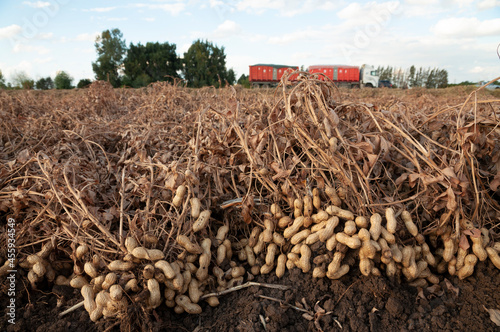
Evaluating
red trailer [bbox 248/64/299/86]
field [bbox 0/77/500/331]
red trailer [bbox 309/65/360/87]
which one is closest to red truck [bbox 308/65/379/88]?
red trailer [bbox 309/65/360/87]

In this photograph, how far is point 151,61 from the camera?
35.7m

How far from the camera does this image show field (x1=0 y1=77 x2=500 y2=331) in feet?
6.01

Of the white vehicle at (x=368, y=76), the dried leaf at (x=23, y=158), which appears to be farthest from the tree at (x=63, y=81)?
the dried leaf at (x=23, y=158)

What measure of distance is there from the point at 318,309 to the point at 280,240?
476 millimetres

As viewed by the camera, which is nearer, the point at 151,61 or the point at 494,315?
the point at 494,315

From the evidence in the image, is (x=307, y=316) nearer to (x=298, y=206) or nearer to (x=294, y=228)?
(x=294, y=228)

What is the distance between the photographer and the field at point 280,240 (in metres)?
1.83

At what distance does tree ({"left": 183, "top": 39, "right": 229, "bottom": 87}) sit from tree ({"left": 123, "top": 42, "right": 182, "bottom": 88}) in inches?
64.9

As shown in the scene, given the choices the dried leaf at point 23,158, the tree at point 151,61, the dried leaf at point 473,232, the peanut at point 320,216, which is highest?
the tree at point 151,61

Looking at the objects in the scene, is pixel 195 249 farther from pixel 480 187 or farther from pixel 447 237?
pixel 480 187

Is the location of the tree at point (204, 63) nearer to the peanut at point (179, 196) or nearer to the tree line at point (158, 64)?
the tree line at point (158, 64)

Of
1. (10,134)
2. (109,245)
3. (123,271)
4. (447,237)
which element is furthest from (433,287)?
(10,134)

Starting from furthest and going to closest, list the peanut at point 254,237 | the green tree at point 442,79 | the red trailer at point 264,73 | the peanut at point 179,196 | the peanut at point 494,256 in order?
the red trailer at point 264,73 < the green tree at point 442,79 < the peanut at point 254,237 < the peanut at point 179,196 < the peanut at point 494,256

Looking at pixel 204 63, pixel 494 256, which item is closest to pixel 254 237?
pixel 494 256
